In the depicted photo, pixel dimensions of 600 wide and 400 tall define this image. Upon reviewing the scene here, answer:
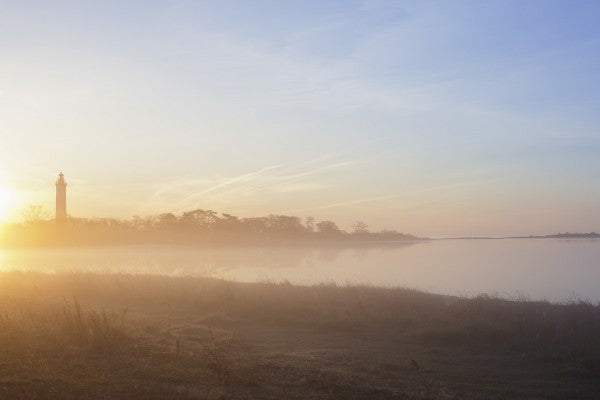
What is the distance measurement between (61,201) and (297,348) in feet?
308

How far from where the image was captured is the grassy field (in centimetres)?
1006

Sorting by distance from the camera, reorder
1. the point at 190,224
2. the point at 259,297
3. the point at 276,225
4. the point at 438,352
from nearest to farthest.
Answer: the point at 438,352 → the point at 259,297 → the point at 190,224 → the point at 276,225

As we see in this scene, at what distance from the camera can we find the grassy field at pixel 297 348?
10.1m

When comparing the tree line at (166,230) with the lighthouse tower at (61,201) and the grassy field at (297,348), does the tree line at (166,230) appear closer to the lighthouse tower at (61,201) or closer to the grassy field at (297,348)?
the lighthouse tower at (61,201)

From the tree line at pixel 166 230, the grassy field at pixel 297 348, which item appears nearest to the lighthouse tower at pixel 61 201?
the tree line at pixel 166 230

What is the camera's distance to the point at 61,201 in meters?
100

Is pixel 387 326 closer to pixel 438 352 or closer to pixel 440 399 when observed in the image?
pixel 438 352

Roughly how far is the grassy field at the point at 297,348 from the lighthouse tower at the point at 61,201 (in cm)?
7785

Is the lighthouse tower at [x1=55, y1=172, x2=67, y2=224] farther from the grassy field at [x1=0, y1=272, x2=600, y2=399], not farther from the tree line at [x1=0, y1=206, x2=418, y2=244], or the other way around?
the grassy field at [x1=0, y1=272, x2=600, y2=399]

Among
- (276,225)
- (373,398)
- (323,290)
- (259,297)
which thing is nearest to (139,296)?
(259,297)

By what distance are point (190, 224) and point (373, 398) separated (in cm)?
11262

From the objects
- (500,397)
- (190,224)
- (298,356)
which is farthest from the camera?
(190,224)

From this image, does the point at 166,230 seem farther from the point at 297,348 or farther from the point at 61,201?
the point at 297,348

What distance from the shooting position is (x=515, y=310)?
21938 millimetres
